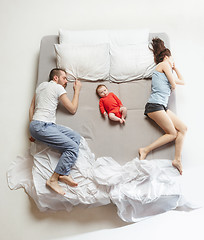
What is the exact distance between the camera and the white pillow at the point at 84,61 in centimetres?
241

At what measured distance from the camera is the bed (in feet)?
6.62

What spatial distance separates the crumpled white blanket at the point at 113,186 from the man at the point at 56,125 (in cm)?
6

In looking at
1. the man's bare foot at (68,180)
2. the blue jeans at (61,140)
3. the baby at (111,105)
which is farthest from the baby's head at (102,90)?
the man's bare foot at (68,180)

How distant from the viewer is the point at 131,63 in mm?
2412

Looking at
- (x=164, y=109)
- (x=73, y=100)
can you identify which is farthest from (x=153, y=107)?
(x=73, y=100)

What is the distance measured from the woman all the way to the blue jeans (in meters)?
0.56

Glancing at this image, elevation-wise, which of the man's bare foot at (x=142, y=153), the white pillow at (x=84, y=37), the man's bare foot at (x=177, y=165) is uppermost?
the white pillow at (x=84, y=37)

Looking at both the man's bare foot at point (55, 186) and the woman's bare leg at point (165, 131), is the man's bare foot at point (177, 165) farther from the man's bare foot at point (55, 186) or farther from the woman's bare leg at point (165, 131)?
the man's bare foot at point (55, 186)

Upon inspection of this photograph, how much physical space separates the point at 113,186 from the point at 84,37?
1436 mm

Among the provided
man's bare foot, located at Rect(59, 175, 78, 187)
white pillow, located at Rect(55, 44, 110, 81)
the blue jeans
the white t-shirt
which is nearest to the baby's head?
white pillow, located at Rect(55, 44, 110, 81)

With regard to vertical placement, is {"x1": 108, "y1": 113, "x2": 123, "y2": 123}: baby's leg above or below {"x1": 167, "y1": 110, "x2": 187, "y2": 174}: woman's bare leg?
above

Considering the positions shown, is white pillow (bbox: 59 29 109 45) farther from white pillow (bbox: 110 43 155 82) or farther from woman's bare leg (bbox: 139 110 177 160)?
woman's bare leg (bbox: 139 110 177 160)

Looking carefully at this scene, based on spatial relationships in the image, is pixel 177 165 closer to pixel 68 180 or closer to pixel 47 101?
pixel 68 180

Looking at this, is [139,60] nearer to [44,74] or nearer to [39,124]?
[44,74]
